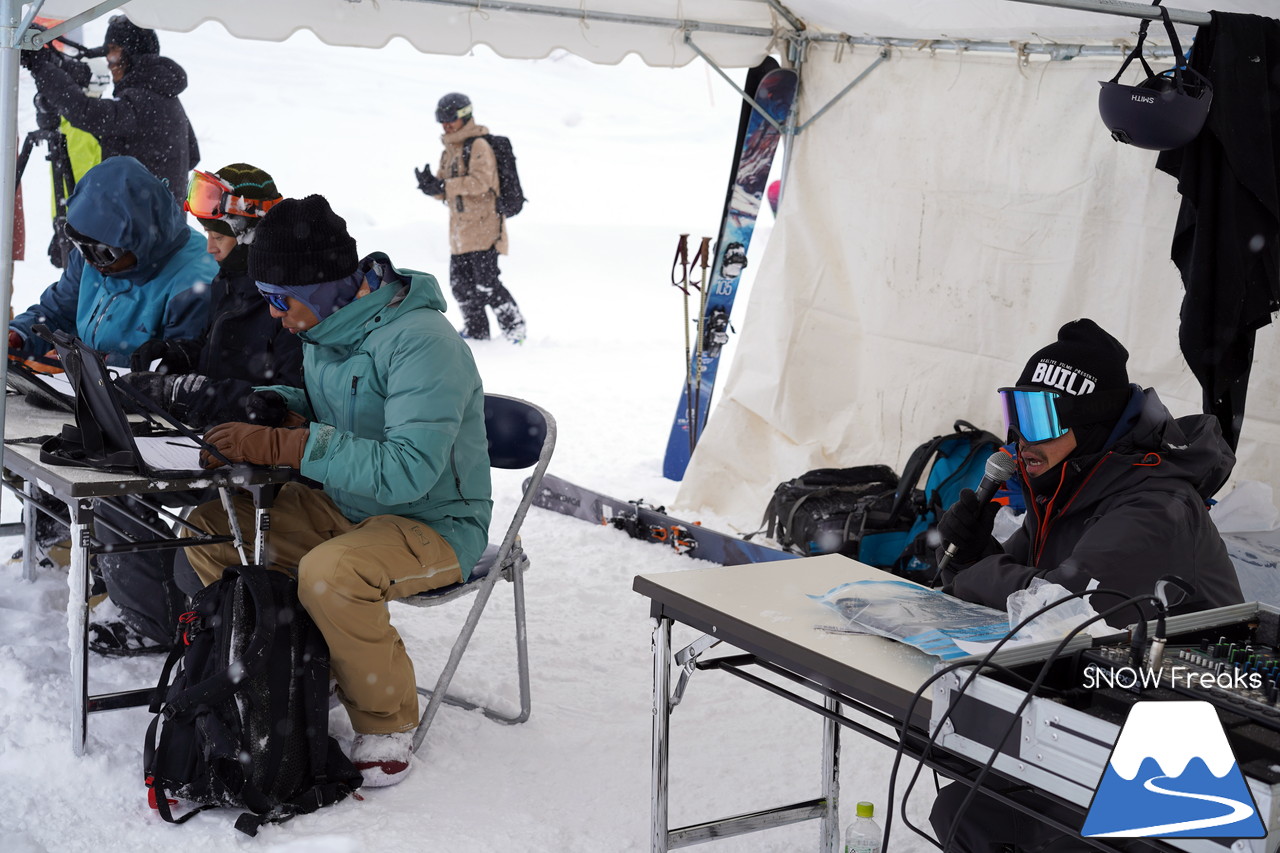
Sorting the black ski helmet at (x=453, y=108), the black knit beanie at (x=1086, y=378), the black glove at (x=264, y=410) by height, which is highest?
the black ski helmet at (x=453, y=108)

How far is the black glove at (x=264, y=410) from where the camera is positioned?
279 centimetres

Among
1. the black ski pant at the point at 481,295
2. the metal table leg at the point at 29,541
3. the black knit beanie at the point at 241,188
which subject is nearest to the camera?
the black knit beanie at the point at 241,188

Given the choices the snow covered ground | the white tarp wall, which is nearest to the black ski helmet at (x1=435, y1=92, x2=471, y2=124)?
the snow covered ground

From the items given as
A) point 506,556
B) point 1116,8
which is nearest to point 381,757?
point 506,556

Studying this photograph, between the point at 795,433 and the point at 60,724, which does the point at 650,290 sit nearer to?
the point at 795,433

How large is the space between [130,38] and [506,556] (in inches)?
171

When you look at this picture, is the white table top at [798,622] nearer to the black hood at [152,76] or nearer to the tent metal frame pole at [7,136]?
the tent metal frame pole at [7,136]

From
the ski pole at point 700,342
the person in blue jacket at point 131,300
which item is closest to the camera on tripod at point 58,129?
the person in blue jacket at point 131,300

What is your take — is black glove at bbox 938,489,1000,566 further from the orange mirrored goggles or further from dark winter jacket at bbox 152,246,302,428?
the orange mirrored goggles

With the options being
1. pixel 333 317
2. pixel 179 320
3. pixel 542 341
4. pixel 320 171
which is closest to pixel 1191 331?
pixel 333 317

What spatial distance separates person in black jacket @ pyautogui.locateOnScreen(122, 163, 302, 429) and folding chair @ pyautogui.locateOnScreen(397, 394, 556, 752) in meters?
0.61

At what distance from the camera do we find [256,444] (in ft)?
8.39

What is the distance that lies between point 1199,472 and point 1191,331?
97cm

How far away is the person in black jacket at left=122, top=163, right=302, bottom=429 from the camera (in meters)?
3.28
